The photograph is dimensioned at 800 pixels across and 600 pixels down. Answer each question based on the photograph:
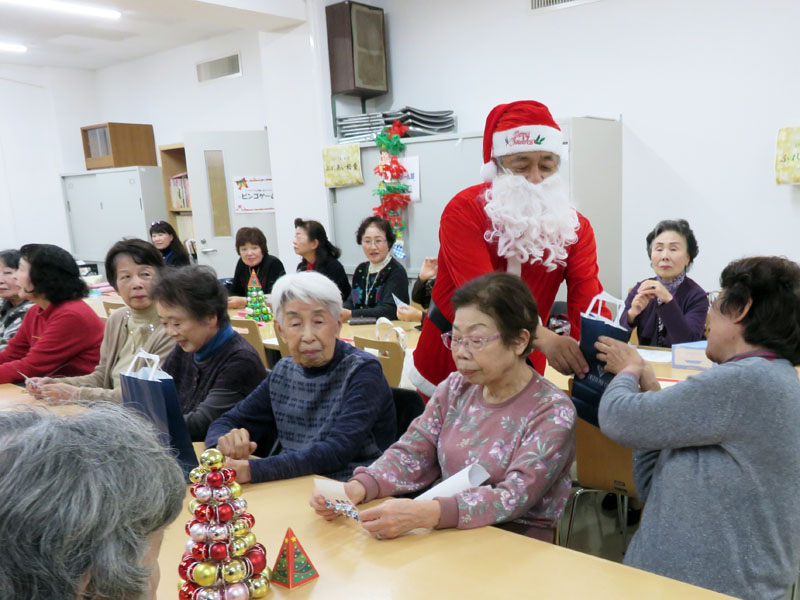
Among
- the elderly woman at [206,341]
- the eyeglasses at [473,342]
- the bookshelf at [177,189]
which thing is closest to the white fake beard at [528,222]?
the eyeglasses at [473,342]

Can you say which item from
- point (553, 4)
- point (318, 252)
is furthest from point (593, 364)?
point (553, 4)

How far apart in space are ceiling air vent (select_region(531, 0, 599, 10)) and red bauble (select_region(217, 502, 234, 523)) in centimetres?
467

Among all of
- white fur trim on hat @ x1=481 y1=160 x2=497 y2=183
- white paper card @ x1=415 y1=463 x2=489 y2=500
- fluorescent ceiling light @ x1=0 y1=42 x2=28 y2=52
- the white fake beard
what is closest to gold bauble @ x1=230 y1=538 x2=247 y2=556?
white paper card @ x1=415 y1=463 x2=489 y2=500

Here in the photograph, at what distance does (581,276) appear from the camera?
2.04 meters

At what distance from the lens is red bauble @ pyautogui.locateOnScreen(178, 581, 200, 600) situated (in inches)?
44.2

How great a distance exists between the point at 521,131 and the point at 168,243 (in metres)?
4.45

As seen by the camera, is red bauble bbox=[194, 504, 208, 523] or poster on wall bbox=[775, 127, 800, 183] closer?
red bauble bbox=[194, 504, 208, 523]

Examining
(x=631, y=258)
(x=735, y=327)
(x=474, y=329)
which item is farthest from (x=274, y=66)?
(x=735, y=327)

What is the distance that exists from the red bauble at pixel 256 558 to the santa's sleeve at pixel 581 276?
1257 millimetres

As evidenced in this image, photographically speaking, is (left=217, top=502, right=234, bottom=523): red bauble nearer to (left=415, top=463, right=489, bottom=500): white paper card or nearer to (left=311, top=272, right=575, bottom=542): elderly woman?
(left=311, top=272, right=575, bottom=542): elderly woman

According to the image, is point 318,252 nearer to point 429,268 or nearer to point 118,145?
point 429,268

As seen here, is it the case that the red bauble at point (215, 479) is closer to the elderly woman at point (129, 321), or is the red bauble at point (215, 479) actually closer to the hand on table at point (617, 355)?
the hand on table at point (617, 355)

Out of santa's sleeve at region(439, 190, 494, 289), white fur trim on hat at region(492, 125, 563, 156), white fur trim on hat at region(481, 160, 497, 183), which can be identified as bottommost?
santa's sleeve at region(439, 190, 494, 289)

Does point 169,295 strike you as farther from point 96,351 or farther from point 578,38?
point 578,38
